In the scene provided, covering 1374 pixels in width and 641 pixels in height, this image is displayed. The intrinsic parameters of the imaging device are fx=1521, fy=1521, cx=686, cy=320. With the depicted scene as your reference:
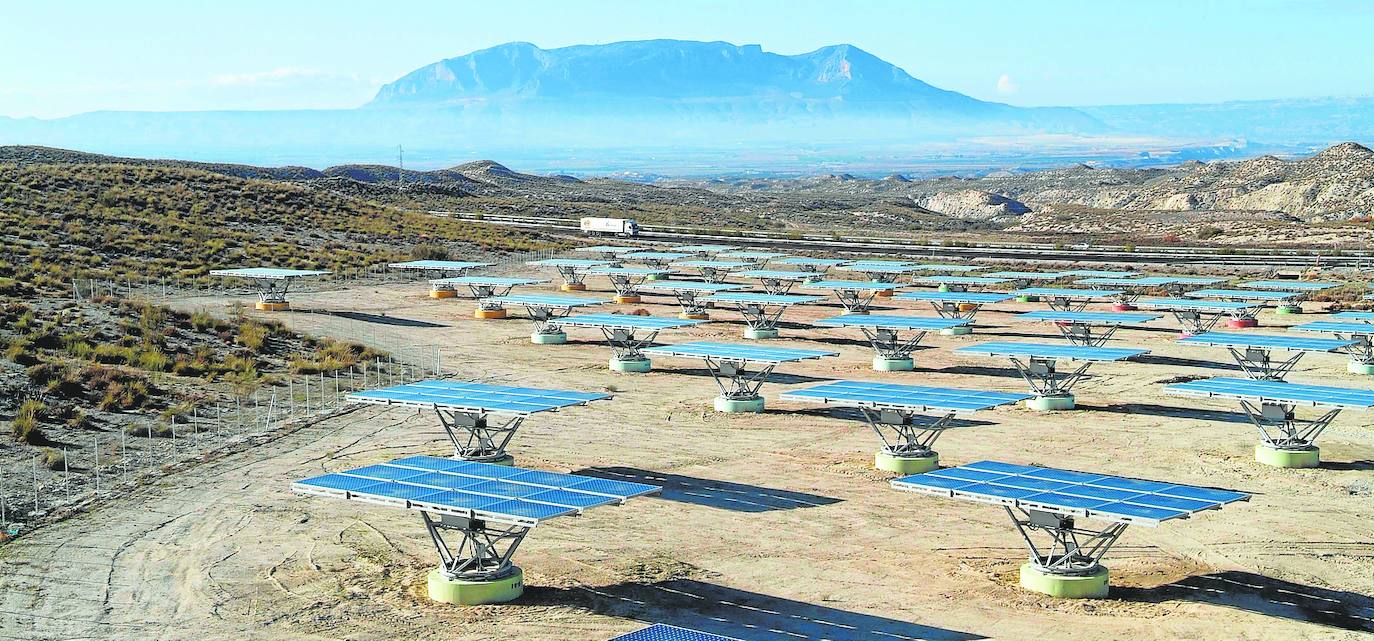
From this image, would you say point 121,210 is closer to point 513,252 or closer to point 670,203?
point 513,252

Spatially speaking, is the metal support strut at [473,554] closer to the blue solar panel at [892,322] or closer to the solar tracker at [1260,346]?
the solar tracker at [1260,346]

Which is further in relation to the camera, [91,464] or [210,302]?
[210,302]

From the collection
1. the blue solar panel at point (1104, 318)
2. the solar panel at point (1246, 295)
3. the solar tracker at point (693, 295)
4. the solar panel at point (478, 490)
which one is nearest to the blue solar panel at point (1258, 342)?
the blue solar panel at point (1104, 318)

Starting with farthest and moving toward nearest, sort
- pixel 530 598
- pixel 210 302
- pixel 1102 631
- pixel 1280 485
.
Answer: pixel 210 302 < pixel 1280 485 < pixel 530 598 < pixel 1102 631

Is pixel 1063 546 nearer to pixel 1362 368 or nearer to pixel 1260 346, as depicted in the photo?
pixel 1260 346

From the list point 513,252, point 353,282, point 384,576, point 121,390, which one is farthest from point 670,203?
point 384,576

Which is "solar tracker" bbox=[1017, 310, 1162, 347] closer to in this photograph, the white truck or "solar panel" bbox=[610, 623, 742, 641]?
"solar panel" bbox=[610, 623, 742, 641]

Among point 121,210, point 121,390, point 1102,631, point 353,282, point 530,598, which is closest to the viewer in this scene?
point 1102,631
